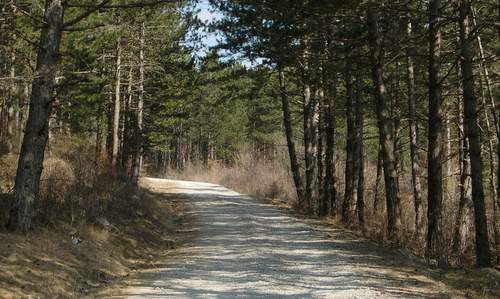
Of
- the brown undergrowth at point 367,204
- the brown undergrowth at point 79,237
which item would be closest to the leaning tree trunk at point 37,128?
the brown undergrowth at point 79,237

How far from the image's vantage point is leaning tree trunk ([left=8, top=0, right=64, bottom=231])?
28.0ft

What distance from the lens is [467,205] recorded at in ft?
46.8

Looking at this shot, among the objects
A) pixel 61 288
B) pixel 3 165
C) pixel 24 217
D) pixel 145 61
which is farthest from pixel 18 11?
pixel 145 61

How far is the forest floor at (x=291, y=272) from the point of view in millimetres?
7297

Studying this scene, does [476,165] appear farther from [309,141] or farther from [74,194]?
[309,141]

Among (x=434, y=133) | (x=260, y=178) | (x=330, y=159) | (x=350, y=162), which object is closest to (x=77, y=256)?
(x=434, y=133)

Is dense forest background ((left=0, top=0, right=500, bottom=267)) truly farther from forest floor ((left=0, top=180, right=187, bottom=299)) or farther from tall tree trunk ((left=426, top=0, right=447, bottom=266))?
forest floor ((left=0, top=180, right=187, bottom=299))

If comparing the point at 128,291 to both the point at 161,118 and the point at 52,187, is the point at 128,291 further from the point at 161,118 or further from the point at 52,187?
the point at 161,118

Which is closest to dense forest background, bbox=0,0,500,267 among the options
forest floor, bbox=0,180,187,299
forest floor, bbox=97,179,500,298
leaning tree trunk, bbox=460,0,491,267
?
leaning tree trunk, bbox=460,0,491,267

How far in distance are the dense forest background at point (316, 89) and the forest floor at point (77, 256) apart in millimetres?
451

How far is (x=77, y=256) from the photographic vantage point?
28.5 feet

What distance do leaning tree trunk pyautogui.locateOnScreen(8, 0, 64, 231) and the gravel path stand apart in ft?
7.21

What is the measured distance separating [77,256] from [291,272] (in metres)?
3.60

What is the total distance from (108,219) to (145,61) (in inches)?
418
